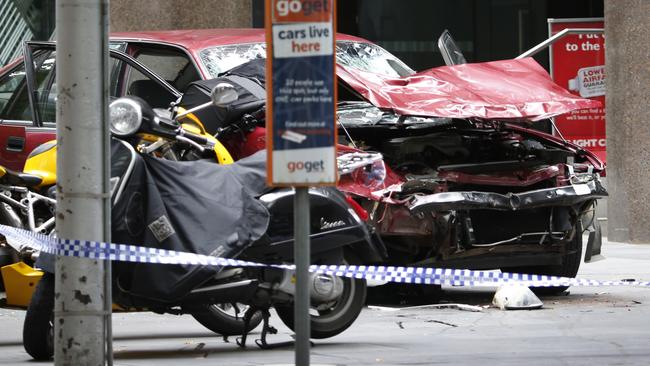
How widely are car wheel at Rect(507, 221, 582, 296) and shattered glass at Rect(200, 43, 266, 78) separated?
278 cm

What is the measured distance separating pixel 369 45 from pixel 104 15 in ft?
18.2

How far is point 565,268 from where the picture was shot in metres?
12.1

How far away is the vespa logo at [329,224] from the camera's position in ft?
29.1

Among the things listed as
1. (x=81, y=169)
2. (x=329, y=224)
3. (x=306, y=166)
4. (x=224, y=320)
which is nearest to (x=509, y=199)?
(x=329, y=224)

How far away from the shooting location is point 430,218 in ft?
36.4

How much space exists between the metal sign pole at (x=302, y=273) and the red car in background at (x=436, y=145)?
4879 millimetres

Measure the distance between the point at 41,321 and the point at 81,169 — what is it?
1.22 meters

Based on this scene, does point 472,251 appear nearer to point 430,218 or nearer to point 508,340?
point 430,218

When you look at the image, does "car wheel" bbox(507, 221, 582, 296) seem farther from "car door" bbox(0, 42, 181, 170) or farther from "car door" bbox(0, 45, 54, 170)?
"car door" bbox(0, 45, 54, 170)

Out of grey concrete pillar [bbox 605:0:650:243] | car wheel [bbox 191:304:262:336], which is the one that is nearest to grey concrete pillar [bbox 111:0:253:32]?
grey concrete pillar [bbox 605:0:650:243]

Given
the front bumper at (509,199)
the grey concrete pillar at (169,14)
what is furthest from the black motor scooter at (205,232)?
the grey concrete pillar at (169,14)

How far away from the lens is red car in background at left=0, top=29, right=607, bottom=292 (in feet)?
36.2

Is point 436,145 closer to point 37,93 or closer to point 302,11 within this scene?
point 37,93

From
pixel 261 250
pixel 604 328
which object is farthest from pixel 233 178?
pixel 604 328
